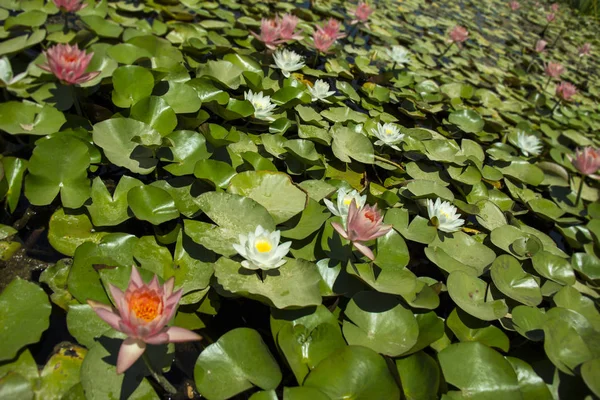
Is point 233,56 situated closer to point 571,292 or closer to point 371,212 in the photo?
point 371,212

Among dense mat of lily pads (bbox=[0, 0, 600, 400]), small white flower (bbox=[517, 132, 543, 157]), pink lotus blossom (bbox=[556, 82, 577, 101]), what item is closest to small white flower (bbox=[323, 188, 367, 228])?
dense mat of lily pads (bbox=[0, 0, 600, 400])

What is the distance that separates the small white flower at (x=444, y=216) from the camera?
206cm

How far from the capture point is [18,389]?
45.9 inches

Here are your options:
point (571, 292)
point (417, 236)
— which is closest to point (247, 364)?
point (417, 236)

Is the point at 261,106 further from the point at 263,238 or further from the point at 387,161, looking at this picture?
the point at 263,238

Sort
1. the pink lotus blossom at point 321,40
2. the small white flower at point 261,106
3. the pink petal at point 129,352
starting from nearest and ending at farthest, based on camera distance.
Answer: the pink petal at point 129,352
the small white flower at point 261,106
the pink lotus blossom at point 321,40

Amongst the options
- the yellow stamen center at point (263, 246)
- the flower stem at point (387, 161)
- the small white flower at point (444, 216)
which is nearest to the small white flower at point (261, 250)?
the yellow stamen center at point (263, 246)

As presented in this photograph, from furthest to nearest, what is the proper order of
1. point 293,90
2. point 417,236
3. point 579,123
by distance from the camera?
point 579,123
point 293,90
point 417,236

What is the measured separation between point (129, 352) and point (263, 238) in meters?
0.67

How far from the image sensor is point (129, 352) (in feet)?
3.52

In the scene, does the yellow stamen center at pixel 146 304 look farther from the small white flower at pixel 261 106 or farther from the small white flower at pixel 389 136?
the small white flower at pixel 389 136

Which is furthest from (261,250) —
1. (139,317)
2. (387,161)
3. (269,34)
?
(269,34)

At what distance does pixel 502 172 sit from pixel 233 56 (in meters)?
2.40

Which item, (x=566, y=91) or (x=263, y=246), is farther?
(x=566, y=91)
